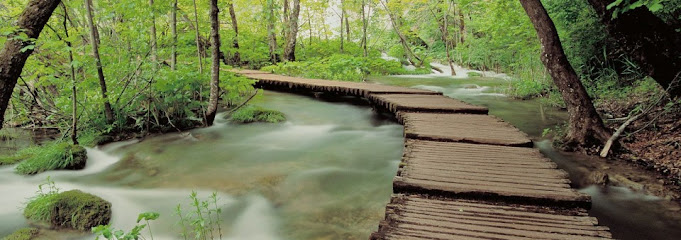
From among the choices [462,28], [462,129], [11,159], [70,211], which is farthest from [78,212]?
[462,28]

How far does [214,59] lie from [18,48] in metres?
3.47

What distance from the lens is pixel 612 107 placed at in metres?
7.31

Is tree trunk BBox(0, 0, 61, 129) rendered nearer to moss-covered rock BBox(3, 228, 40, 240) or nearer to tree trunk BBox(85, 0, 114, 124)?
moss-covered rock BBox(3, 228, 40, 240)

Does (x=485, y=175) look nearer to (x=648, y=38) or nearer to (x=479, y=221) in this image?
(x=479, y=221)

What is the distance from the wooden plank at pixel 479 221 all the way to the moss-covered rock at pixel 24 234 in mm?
3189

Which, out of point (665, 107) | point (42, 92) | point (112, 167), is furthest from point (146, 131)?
point (665, 107)

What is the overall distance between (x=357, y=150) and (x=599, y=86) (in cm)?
534

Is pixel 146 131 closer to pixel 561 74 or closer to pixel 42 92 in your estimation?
pixel 42 92

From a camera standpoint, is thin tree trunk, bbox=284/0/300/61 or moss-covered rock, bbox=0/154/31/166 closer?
moss-covered rock, bbox=0/154/31/166

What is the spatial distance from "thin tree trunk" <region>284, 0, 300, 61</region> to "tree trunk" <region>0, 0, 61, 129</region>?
12.5 m

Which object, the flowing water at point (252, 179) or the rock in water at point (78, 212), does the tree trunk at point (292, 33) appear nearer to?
the flowing water at point (252, 179)

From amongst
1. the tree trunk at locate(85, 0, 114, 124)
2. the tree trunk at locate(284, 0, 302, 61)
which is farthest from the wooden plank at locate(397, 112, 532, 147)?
the tree trunk at locate(284, 0, 302, 61)

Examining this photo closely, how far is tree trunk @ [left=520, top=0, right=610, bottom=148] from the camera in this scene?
17.5 ft

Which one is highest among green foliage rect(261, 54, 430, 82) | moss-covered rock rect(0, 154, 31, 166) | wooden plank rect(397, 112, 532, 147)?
green foliage rect(261, 54, 430, 82)
